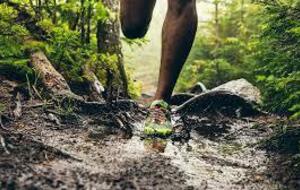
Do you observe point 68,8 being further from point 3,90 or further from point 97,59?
point 3,90

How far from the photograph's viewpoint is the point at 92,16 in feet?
14.3

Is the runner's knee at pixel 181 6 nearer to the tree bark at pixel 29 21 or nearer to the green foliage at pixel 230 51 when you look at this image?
the green foliage at pixel 230 51

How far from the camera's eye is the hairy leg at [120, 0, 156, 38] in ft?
11.4

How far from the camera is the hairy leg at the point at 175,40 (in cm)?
325

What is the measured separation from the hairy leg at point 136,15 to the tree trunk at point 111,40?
1.06m

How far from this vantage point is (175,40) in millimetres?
3271

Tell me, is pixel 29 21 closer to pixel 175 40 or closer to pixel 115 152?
pixel 175 40

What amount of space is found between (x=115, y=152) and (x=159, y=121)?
693 millimetres

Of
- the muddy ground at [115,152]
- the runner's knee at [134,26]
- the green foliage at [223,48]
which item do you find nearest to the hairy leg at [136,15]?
the runner's knee at [134,26]

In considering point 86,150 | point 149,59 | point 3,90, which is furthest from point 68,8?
point 149,59

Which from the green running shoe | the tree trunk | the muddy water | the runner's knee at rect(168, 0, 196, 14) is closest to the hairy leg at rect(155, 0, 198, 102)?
the runner's knee at rect(168, 0, 196, 14)

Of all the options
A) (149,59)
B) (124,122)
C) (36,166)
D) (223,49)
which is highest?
(36,166)

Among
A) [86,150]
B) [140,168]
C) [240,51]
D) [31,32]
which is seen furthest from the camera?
[240,51]

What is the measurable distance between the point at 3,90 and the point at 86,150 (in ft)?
4.05
